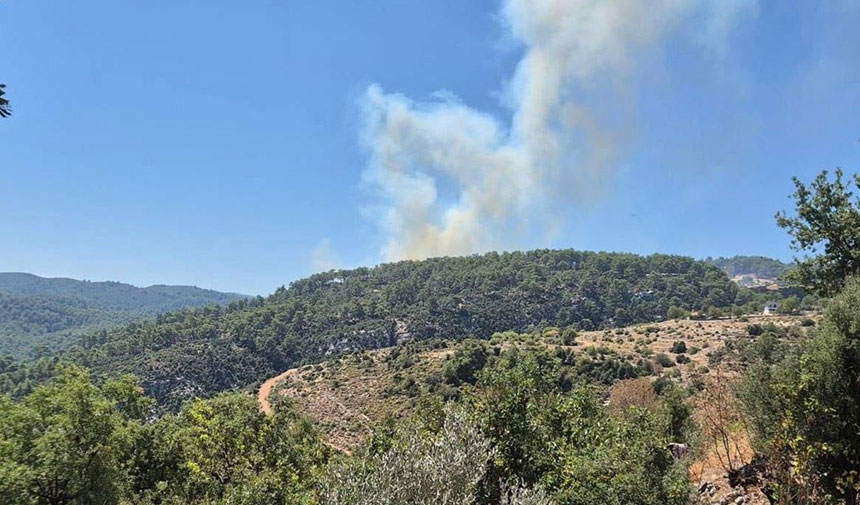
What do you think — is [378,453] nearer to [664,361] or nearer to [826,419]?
[826,419]

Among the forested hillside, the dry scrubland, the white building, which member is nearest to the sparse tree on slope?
the dry scrubland

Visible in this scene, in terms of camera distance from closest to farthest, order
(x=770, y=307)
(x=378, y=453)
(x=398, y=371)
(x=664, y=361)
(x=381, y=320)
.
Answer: (x=378, y=453), (x=664, y=361), (x=398, y=371), (x=770, y=307), (x=381, y=320)

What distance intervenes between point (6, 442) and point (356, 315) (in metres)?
160

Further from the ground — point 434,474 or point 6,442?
point 434,474

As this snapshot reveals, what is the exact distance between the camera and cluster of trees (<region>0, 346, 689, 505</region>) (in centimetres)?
1012

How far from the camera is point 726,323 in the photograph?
100 meters

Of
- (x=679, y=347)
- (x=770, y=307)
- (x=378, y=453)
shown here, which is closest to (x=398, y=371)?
(x=679, y=347)

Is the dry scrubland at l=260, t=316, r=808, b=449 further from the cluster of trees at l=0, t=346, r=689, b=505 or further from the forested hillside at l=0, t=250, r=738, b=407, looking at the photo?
the cluster of trees at l=0, t=346, r=689, b=505

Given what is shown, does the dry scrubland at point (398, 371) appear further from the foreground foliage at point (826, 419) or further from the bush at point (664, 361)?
the foreground foliage at point (826, 419)

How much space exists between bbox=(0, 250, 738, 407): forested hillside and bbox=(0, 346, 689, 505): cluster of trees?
373ft

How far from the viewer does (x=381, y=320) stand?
168000 millimetres

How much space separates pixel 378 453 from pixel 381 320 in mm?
156758

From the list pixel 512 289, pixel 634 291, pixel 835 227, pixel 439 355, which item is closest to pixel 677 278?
pixel 634 291

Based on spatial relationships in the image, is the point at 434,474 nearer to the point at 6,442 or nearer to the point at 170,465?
the point at 6,442
